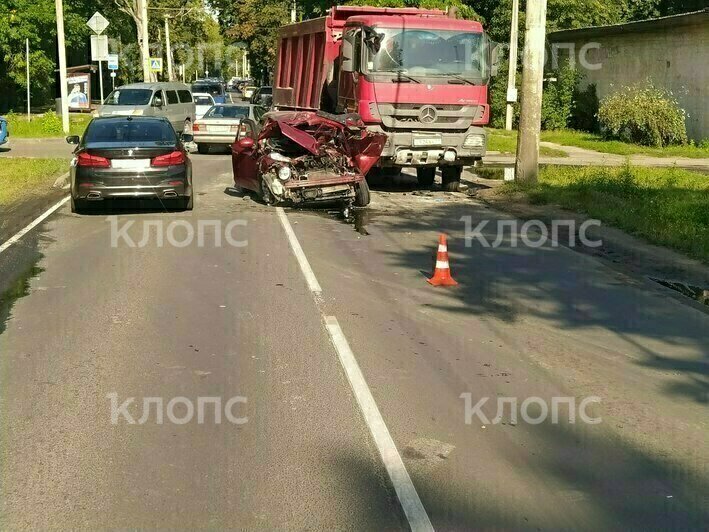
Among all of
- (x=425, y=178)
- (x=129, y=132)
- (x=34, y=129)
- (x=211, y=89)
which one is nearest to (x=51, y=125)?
(x=34, y=129)

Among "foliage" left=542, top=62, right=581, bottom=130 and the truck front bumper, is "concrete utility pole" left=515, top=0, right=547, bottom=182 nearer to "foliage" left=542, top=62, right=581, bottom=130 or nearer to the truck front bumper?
the truck front bumper

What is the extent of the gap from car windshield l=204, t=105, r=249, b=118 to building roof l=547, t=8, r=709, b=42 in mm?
13665

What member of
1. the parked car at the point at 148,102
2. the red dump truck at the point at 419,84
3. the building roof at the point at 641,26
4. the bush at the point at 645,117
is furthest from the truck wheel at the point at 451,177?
the bush at the point at 645,117

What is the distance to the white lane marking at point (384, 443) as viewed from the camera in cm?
487

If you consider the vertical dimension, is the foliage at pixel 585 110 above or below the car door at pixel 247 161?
above

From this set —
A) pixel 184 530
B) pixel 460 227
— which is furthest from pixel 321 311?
pixel 460 227

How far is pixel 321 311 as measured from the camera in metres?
9.25

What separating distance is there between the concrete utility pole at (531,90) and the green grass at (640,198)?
0.52 meters

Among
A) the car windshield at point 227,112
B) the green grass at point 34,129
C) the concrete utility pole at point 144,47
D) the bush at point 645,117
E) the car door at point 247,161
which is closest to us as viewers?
the car door at point 247,161

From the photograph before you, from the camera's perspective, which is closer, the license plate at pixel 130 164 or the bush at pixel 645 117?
the license plate at pixel 130 164

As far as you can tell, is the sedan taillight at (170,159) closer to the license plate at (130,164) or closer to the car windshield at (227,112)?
the license plate at (130,164)

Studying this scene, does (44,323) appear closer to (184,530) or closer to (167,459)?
(167,459)

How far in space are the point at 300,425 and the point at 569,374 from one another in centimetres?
236

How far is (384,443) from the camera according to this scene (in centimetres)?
585
